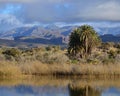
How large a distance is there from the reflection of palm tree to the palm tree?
30.7m

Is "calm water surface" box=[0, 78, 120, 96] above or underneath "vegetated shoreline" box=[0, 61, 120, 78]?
underneath

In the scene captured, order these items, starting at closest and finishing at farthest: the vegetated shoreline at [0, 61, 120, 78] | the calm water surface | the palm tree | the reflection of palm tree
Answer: the reflection of palm tree
the calm water surface
the vegetated shoreline at [0, 61, 120, 78]
the palm tree

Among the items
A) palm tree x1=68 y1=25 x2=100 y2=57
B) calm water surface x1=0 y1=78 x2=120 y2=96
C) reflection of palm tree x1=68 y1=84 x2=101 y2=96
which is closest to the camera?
reflection of palm tree x1=68 y1=84 x2=101 y2=96

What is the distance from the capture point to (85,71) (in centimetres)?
A: 3588

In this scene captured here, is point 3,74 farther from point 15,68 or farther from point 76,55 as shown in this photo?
point 76,55

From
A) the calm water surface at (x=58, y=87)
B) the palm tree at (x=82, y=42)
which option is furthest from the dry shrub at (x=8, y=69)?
the palm tree at (x=82, y=42)

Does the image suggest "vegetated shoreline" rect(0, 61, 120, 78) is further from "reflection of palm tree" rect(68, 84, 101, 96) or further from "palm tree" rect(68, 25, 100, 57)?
"palm tree" rect(68, 25, 100, 57)

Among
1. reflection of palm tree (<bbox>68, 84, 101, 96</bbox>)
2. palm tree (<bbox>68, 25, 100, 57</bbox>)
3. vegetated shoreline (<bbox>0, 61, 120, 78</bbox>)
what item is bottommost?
reflection of palm tree (<bbox>68, 84, 101, 96</bbox>)

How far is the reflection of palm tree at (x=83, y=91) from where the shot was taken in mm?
25945

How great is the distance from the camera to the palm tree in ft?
198

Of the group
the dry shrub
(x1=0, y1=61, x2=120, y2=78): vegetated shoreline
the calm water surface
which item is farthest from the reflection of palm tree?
the dry shrub

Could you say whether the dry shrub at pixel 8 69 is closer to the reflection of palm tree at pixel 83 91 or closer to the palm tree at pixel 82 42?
the reflection of palm tree at pixel 83 91

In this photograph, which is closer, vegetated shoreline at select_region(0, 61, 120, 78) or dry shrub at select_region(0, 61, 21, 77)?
dry shrub at select_region(0, 61, 21, 77)

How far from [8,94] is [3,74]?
29.3 ft
